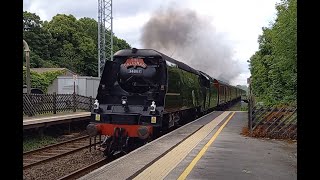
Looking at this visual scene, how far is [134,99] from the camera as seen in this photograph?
42.0 feet

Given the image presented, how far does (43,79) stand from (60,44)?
21.6 m

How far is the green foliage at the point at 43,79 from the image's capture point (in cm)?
4006

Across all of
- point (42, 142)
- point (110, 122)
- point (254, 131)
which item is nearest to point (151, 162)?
point (110, 122)

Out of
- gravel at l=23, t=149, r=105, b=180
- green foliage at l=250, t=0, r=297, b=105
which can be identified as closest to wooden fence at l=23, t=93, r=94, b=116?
gravel at l=23, t=149, r=105, b=180

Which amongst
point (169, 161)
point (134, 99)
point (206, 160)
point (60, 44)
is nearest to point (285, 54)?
point (134, 99)

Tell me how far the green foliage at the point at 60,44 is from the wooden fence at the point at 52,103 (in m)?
31.0

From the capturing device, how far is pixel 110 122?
12320 mm

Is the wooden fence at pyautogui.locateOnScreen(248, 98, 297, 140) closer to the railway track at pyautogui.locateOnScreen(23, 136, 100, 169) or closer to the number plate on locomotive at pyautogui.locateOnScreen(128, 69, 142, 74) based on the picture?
the number plate on locomotive at pyautogui.locateOnScreen(128, 69, 142, 74)
